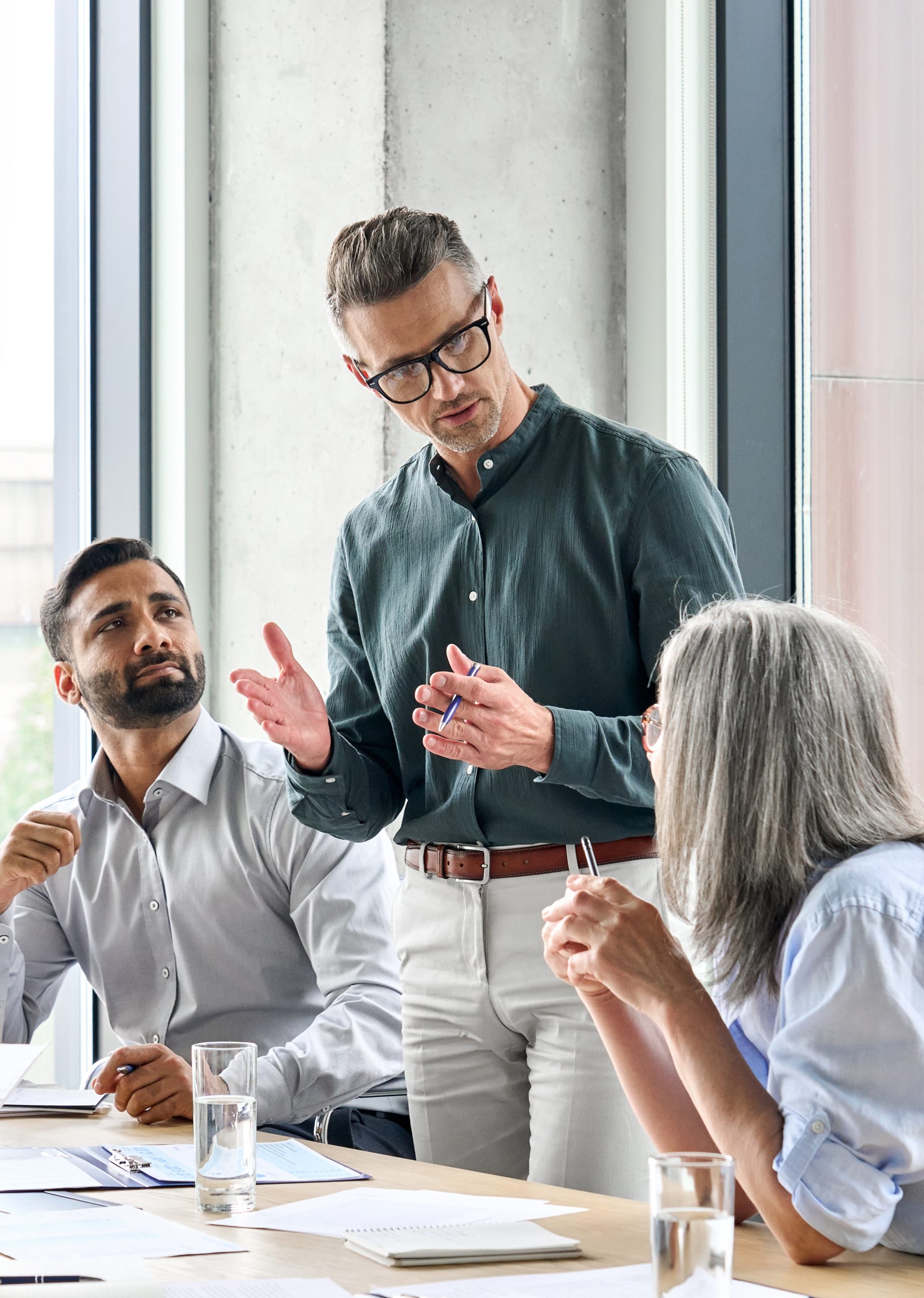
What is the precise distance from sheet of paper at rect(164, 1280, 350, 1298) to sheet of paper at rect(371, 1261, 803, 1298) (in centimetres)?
4

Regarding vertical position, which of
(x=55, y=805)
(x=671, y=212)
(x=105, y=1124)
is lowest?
(x=105, y=1124)

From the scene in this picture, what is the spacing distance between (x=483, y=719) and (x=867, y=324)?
5.22ft

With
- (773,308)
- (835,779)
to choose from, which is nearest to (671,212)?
(773,308)

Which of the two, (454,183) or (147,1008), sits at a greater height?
(454,183)

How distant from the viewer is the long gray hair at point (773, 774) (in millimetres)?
1240

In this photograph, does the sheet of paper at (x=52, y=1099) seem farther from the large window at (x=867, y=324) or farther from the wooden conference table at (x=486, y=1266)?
the large window at (x=867, y=324)

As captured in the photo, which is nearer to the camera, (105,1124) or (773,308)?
(105,1124)

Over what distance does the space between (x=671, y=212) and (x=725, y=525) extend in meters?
1.24

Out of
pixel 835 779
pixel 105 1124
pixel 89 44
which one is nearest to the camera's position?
pixel 835 779

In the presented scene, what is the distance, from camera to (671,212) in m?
2.96

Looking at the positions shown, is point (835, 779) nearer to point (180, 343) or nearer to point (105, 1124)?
point (105, 1124)

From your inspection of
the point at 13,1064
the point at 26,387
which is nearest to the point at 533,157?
the point at 26,387

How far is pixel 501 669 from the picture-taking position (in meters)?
1.81

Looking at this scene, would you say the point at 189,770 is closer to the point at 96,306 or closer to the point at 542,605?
the point at 542,605
